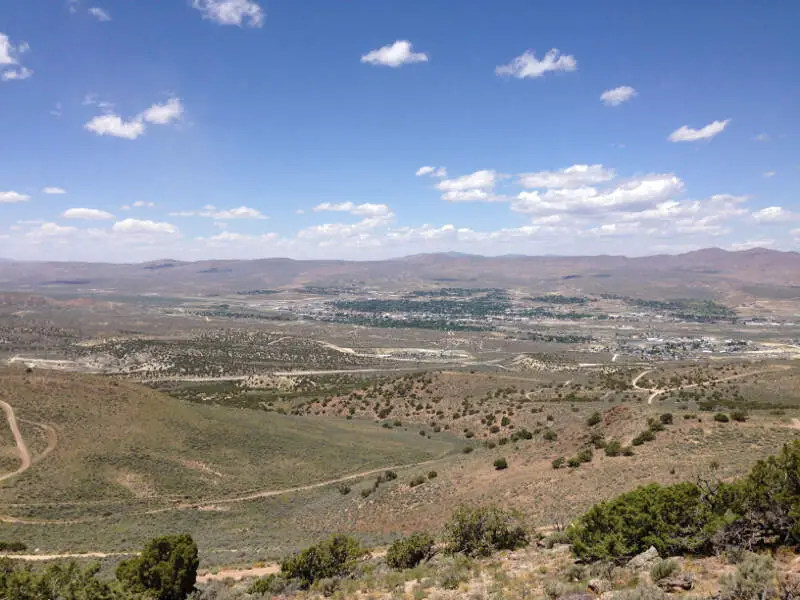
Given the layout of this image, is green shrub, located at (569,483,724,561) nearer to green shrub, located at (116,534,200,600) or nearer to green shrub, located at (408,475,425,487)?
green shrub, located at (116,534,200,600)

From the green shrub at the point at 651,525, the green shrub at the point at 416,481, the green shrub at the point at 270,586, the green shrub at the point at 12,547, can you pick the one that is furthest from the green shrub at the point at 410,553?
the green shrub at the point at 12,547

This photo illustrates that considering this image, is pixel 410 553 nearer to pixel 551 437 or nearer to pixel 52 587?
pixel 52 587

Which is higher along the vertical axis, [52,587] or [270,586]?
[52,587]

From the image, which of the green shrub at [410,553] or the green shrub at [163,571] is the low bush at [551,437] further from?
the green shrub at [163,571]

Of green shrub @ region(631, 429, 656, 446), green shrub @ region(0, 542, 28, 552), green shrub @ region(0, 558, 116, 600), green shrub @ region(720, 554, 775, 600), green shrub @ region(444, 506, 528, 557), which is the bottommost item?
green shrub @ region(0, 542, 28, 552)

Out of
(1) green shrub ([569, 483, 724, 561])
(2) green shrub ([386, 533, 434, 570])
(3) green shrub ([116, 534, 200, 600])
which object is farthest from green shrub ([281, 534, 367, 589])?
(1) green shrub ([569, 483, 724, 561])

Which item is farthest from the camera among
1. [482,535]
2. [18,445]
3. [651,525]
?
[18,445]

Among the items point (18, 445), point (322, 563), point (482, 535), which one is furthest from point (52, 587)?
point (18, 445)

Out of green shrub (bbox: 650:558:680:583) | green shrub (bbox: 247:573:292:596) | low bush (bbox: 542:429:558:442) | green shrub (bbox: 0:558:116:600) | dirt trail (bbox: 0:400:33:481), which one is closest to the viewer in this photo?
green shrub (bbox: 650:558:680:583)
